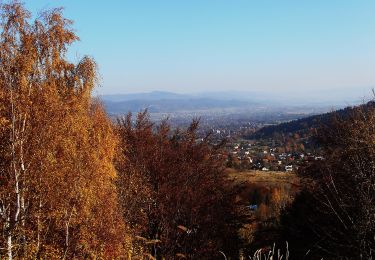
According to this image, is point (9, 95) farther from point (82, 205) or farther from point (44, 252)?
point (44, 252)

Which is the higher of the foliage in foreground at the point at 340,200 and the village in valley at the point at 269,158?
the foliage in foreground at the point at 340,200

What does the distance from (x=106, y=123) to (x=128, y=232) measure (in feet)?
22.2

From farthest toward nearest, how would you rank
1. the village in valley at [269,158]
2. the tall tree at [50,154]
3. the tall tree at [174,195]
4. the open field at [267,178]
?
the village in valley at [269,158]
the open field at [267,178]
the tall tree at [174,195]
the tall tree at [50,154]

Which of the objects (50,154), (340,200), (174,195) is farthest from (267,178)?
(50,154)

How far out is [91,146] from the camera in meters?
23.2

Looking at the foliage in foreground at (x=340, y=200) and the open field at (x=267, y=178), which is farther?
the open field at (x=267, y=178)

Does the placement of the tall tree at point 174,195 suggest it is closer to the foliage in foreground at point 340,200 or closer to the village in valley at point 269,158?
the foliage in foreground at point 340,200

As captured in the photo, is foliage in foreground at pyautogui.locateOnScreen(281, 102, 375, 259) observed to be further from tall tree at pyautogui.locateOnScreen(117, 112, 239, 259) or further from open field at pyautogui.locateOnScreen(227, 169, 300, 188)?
open field at pyautogui.locateOnScreen(227, 169, 300, 188)

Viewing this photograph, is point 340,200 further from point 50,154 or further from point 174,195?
point 50,154

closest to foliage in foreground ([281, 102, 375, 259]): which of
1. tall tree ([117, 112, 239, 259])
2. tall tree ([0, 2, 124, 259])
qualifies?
tall tree ([117, 112, 239, 259])

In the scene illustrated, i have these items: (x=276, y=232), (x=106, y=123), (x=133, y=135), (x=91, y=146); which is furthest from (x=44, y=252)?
(x=276, y=232)

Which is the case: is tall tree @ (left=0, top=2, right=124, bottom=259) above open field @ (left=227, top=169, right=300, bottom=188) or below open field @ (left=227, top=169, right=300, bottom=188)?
above

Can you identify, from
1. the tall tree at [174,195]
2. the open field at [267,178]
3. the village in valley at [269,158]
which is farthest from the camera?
the village in valley at [269,158]

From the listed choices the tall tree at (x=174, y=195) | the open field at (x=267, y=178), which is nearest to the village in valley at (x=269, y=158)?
the open field at (x=267, y=178)
